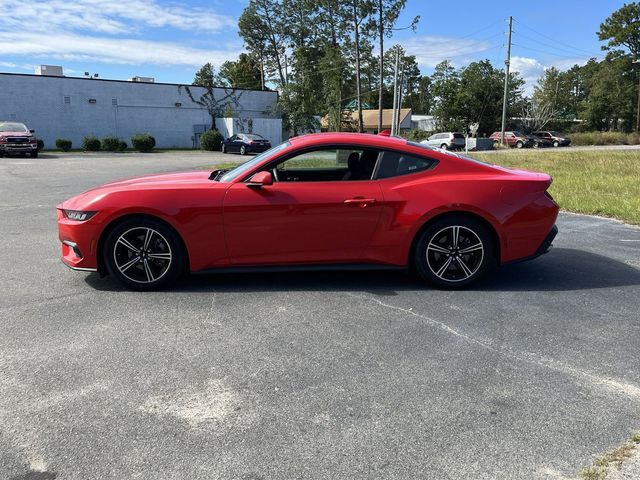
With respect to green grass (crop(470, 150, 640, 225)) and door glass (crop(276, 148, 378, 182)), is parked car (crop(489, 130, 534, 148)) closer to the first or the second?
green grass (crop(470, 150, 640, 225))

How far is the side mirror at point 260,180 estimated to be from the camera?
4715 millimetres

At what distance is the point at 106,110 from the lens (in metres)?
42.2

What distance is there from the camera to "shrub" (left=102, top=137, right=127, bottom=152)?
3659 centimetres

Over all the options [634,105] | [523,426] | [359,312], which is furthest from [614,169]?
[634,105]

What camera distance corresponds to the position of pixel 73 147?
135 ft

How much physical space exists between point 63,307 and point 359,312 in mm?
2497

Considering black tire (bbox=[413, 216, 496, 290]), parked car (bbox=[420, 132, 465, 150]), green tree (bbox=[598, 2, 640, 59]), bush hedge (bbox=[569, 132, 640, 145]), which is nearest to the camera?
black tire (bbox=[413, 216, 496, 290])

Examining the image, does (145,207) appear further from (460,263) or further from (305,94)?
(305,94)

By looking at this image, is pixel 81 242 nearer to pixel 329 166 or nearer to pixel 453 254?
pixel 329 166

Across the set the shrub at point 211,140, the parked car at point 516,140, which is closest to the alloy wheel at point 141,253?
the shrub at point 211,140

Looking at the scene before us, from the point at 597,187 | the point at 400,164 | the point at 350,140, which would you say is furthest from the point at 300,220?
the point at 597,187

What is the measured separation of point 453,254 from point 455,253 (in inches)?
0.8

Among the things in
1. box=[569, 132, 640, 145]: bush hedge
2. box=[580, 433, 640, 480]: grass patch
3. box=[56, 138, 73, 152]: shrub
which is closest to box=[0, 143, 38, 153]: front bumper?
box=[56, 138, 73, 152]: shrub

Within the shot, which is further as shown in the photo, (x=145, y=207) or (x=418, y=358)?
(x=145, y=207)
